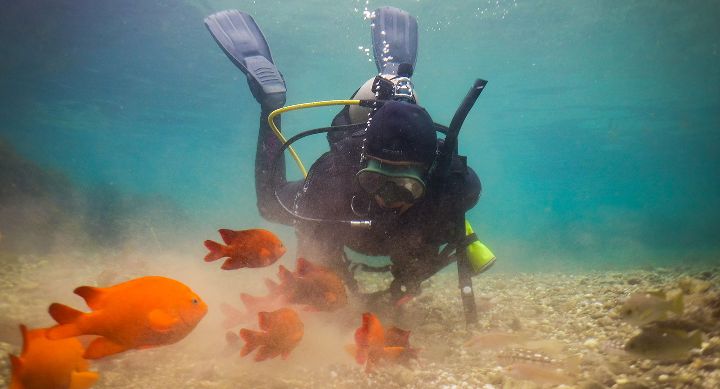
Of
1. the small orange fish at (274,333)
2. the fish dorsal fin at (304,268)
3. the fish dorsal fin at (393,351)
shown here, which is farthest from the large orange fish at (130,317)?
the fish dorsal fin at (393,351)

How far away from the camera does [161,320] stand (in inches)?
88.5

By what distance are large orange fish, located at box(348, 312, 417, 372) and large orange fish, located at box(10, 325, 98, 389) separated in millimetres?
2064

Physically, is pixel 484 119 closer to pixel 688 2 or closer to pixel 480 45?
pixel 480 45

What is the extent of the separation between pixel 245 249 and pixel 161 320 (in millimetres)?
996

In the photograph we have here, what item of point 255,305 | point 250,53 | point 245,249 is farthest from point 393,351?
point 250,53

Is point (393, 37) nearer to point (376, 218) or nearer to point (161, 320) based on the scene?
point (376, 218)

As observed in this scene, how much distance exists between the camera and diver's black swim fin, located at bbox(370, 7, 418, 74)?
8.08 metres

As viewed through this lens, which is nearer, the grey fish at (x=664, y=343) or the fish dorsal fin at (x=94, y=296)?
the fish dorsal fin at (x=94, y=296)

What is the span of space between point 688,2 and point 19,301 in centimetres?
2838

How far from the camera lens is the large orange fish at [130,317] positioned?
212 centimetres

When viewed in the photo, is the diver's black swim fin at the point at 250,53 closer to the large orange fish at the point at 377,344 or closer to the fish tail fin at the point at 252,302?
the fish tail fin at the point at 252,302

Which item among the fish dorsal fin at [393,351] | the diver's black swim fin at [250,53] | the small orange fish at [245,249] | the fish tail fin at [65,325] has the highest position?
the diver's black swim fin at [250,53]

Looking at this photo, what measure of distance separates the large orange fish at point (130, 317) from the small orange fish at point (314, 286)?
149 centimetres

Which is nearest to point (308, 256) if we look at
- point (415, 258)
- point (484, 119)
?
point (415, 258)
